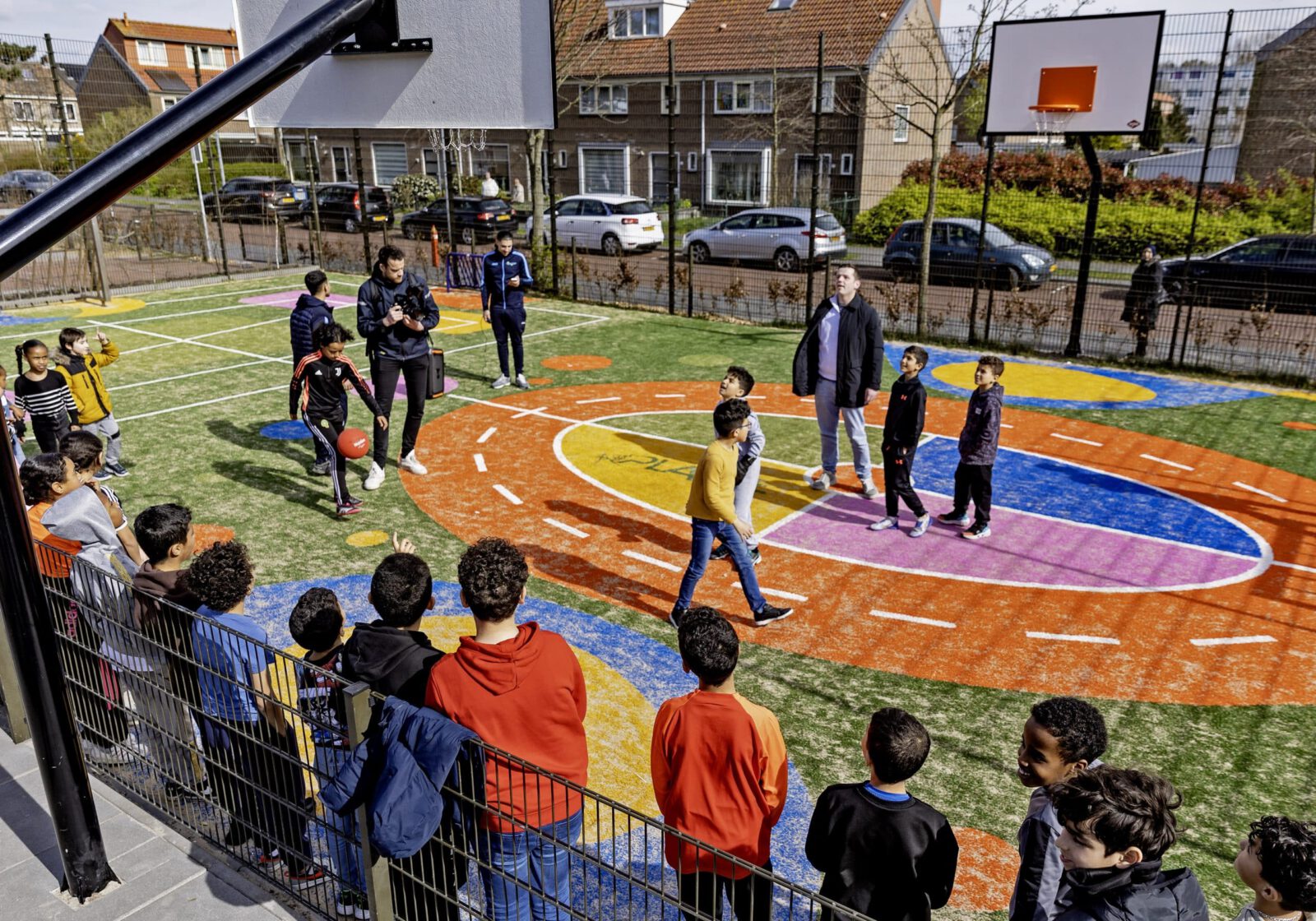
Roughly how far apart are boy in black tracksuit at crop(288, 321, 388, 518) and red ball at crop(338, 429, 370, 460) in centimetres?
12

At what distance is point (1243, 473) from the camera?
36.1 feet

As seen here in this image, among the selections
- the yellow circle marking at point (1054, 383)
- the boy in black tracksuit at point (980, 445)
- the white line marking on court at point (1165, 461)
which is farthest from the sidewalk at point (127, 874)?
the yellow circle marking at point (1054, 383)

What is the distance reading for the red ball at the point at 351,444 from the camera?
8.99 metres

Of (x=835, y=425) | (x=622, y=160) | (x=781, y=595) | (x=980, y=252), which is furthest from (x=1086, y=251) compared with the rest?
(x=622, y=160)

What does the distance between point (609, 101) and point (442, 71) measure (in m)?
41.0

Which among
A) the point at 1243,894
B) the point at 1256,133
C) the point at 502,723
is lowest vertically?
the point at 1243,894

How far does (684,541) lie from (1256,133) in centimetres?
2416

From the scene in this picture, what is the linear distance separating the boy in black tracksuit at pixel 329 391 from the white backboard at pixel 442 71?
16.6 ft

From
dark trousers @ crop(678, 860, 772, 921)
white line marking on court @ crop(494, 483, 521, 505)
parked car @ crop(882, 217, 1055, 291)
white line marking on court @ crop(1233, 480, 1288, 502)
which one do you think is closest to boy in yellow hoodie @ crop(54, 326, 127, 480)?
white line marking on court @ crop(494, 483, 521, 505)

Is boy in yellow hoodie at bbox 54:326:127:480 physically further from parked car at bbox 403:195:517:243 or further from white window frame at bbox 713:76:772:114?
white window frame at bbox 713:76:772:114

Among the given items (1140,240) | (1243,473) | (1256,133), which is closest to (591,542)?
(1243,473)

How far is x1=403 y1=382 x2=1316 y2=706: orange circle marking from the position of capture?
6938 millimetres

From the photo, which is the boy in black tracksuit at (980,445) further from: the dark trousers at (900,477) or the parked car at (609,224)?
the parked car at (609,224)

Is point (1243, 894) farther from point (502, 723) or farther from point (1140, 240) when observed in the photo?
point (1140, 240)
